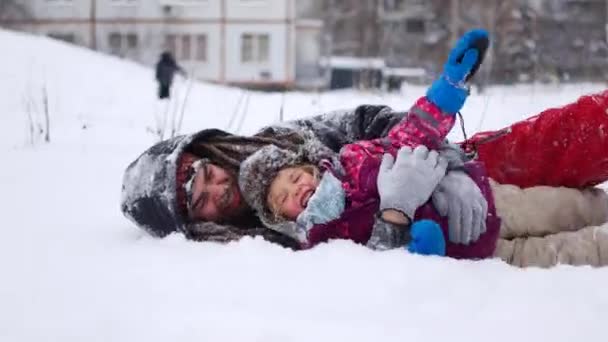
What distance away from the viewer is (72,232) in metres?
2.74

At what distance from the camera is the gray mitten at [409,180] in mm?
2119

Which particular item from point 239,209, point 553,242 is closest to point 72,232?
point 239,209

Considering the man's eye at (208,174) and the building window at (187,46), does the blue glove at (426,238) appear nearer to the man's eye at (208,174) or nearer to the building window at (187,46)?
the man's eye at (208,174)

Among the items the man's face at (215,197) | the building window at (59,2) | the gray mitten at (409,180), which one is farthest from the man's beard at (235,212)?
the building window at (59,2)

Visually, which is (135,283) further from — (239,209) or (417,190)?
(417,190)

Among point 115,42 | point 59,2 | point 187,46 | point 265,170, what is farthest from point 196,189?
point 59,2

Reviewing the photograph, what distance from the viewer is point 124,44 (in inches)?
997

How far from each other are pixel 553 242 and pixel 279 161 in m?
0.95

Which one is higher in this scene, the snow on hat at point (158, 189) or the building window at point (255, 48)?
the building window at point (255, 48)

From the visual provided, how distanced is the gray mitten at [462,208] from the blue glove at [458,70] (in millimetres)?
285

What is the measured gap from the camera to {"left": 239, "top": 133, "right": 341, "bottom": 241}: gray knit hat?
2373mm

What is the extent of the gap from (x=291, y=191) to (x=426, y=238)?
20.1 inches

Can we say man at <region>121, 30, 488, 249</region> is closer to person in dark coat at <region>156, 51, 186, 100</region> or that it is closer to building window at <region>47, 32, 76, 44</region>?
person in dark coat at <region>156, 51, 186, 100</region>

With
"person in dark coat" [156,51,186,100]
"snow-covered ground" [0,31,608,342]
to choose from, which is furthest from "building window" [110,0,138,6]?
"snow-covered ground" [0,31,608,342]
